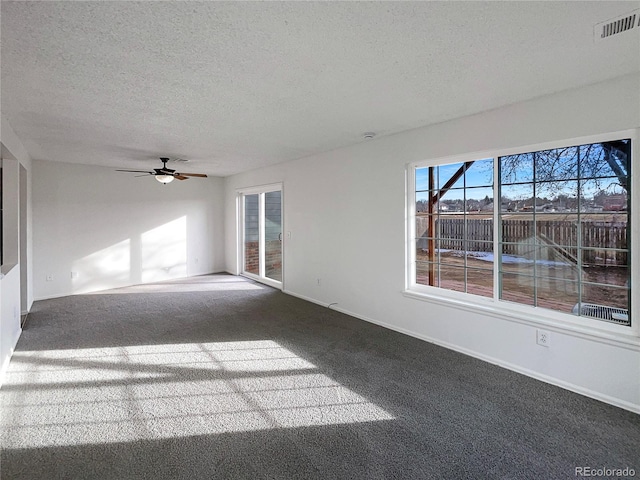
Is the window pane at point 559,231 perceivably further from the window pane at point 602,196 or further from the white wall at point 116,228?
the white wall at point 116,228

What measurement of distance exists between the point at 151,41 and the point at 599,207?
3435 millimetres

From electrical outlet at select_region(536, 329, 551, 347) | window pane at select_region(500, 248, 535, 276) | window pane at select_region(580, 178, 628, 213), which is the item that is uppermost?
window pane at select_region(580, 178, 628, 213)

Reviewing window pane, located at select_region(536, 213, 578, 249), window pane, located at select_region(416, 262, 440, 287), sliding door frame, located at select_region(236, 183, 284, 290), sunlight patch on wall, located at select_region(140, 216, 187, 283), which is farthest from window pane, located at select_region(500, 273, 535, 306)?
sunlight patch on wall, located at select_region(140, 216, 187, 283)

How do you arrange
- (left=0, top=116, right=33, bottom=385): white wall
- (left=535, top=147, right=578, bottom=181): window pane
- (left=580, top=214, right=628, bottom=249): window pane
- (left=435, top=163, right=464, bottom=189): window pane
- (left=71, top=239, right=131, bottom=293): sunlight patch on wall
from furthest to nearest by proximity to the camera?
(left=71, top=239, right=131, bottom=293): sunlight patch on wall
(left=435, top=163, right=464, bottom=189): window pane
(left=0, top=116, right=33, bottom=385): white wall
(left=535, top=147, right=578, bottom=181): window pane
(left=580, top=214, right=628, bottom=249): window pane

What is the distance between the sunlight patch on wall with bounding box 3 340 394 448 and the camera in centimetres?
221

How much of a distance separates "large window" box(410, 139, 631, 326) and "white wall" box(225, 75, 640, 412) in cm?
21

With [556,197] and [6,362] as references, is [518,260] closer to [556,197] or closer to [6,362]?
[556,197]

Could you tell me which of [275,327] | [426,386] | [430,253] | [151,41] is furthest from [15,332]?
[430,253]

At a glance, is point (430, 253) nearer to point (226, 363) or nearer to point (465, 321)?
point (465, 321)

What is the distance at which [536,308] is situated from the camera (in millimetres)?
2986

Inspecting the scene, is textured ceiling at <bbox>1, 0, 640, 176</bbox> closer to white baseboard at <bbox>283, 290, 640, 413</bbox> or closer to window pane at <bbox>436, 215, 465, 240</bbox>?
window pane at <bbox>436, 215, 465, 240</bbox>

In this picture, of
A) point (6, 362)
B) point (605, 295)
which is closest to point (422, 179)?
point (605, 295)

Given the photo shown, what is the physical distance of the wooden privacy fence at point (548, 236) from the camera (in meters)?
2.60

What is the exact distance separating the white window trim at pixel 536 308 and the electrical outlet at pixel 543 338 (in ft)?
0.22
